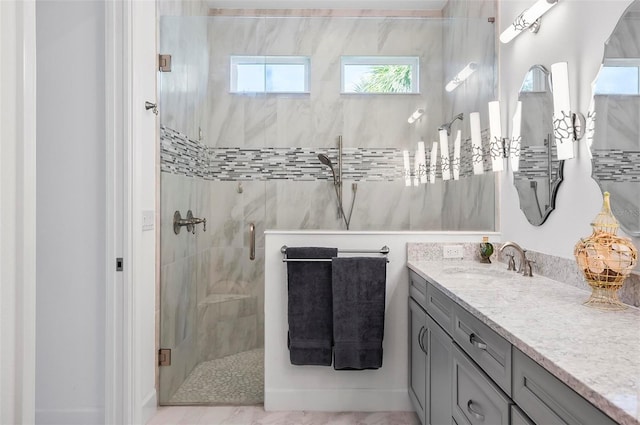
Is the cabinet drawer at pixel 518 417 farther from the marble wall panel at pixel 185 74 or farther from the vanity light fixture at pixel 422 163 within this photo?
the marble wall panel at pixel 185 74

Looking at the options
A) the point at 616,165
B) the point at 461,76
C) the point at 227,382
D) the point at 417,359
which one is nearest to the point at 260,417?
the point at 227,382

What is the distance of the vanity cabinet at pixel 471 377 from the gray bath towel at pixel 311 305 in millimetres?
474

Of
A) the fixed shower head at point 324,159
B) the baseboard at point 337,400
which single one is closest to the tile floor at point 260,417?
the baseboard at point 337,400

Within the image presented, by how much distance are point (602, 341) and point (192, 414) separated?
82.8 inches

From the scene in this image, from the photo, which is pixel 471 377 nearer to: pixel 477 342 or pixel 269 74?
pixel 477 342

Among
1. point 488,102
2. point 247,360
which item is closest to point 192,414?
point 247,360

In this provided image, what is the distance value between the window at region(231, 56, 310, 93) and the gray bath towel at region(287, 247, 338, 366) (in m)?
1.11

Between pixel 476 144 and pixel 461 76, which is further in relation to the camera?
pixel 461 76

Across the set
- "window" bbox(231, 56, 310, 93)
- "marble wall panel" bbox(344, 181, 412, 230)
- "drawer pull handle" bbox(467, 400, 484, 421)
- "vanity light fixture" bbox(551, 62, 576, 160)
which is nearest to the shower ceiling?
"window" bbox(231, 56, 310, 93)

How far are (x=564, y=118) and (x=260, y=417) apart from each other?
212 cm

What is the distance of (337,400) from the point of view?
92.4 inches

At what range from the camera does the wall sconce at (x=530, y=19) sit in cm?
180

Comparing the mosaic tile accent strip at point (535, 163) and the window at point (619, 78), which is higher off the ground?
the window at point (619, 78)

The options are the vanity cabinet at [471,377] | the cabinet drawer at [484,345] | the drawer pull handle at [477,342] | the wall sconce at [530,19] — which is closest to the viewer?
the vanity cabinet at [471,377]
